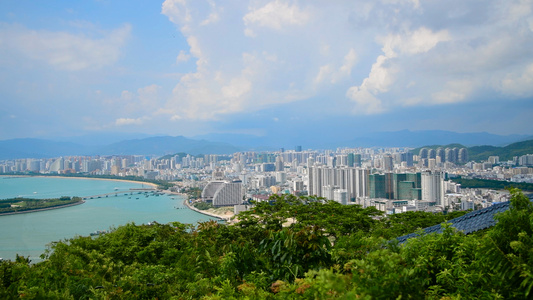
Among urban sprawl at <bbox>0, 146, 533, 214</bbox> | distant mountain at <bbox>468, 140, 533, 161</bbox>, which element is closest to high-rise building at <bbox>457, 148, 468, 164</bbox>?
urban sprawl at <bbox>0, 146, 533, 214</bbox>

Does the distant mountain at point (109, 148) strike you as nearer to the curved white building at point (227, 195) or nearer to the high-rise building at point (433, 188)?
the curved white building at point (227, 195)

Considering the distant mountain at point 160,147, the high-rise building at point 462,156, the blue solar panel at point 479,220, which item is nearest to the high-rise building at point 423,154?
the high-rise building at point 462,156

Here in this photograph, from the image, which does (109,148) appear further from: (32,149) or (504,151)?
(504,151)

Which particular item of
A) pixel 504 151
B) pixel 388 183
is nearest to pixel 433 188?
pixel 388 183

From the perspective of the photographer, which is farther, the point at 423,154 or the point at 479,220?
the point at 423,154

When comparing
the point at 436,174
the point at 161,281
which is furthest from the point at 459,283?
the point at 436,174

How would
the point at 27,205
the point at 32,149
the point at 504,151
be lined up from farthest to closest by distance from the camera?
the point at 32,149 < the point at 504,151 < the point at 27,205

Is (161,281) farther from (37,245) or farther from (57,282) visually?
(37,245)

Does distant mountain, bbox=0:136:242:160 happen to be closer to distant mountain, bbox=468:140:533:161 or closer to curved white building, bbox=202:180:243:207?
curved white building, bbox=202:180:243:207
